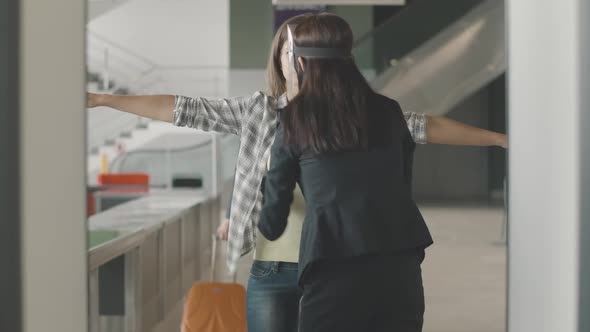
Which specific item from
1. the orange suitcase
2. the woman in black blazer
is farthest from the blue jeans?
the orange suitcase

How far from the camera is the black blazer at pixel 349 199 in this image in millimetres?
1664

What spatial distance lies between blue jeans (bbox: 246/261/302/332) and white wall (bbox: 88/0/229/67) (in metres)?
15.6

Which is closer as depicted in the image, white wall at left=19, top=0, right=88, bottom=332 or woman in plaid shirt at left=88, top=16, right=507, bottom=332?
white wall at left=19, top=0, right=88, bottom=332

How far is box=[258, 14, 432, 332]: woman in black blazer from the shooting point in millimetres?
1668

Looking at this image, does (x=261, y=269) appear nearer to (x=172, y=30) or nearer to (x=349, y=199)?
(x=349, y=199)

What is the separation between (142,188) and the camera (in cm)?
929

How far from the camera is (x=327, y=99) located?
1.71 metres

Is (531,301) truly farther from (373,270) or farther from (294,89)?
(294,89)

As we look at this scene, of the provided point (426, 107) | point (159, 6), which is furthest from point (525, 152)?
point (159, 6)

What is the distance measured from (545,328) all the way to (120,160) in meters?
14.9

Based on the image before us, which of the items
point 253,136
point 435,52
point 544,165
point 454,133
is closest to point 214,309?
point 253,136

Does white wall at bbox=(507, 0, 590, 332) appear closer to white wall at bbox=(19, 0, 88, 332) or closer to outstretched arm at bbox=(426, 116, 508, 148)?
outstretched arm at bbox=(426, 116, 508, 148)

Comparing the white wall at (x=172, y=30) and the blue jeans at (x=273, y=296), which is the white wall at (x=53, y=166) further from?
the white wall at (x=172, y=30)

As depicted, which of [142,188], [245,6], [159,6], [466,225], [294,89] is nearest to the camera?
[294,89]
